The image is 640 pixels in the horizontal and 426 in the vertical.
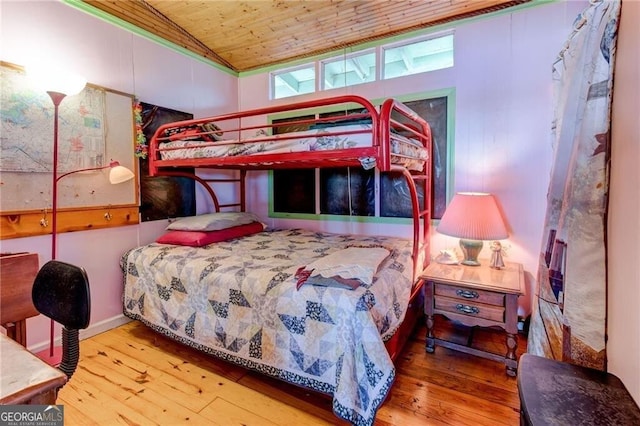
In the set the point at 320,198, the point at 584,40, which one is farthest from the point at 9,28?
the point at 584,40

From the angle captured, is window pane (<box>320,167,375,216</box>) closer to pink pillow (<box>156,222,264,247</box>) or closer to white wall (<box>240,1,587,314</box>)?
white wall (<box>240,1,587,314</box>)

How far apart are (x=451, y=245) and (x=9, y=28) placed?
12.0ft

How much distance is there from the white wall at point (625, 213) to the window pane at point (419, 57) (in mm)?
1792

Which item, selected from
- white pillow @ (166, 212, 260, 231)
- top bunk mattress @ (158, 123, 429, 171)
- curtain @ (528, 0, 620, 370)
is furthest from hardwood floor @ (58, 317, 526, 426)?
top bunk mattress @ (158, 123, 429, 171)

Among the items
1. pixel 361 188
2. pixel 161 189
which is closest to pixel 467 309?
pixel 361 188

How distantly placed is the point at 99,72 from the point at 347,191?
2380 mm

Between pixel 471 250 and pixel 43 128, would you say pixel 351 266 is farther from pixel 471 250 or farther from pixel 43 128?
pixel 43 128

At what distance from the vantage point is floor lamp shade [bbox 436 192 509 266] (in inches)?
86.4

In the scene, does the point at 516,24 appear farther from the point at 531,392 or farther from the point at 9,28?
the point at 9,28

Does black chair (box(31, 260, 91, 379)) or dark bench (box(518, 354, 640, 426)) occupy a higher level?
black chair (box(31, 260, 91, 379))

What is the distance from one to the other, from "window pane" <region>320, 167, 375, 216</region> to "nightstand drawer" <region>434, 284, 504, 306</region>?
1153 mm

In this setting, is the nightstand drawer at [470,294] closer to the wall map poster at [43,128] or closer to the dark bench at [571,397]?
the dark bench at [571,397]

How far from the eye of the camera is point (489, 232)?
2186 millimetres

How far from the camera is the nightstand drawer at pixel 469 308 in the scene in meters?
1.96
